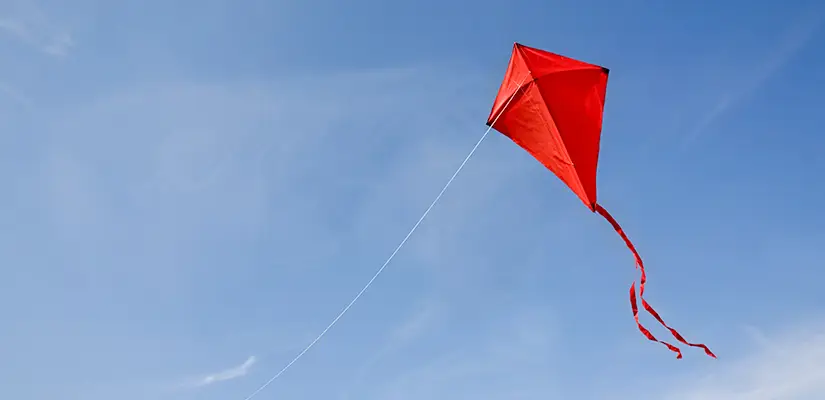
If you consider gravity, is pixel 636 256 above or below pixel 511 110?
below

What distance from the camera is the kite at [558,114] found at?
1455 centimetres

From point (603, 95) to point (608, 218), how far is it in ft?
11.1

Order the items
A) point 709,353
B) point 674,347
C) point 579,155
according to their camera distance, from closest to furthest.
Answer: point 709,353 → point 674,347 → point 579,155

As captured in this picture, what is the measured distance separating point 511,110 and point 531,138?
0.95 meters

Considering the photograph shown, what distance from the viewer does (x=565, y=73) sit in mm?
14992

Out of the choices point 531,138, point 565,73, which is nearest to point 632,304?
point 531,138

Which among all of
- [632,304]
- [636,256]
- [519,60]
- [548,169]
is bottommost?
[632,304]

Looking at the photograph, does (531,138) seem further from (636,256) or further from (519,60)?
(636,256)

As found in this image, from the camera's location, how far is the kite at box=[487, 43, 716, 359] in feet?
47.7

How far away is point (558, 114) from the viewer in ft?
48.9

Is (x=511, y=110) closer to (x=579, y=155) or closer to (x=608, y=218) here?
(x=579, y=155)

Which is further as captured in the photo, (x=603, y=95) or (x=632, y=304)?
(x=603, y=95)

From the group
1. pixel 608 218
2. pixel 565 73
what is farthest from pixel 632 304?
pixel 565 73

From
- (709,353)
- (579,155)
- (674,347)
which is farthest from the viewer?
(579,155)
